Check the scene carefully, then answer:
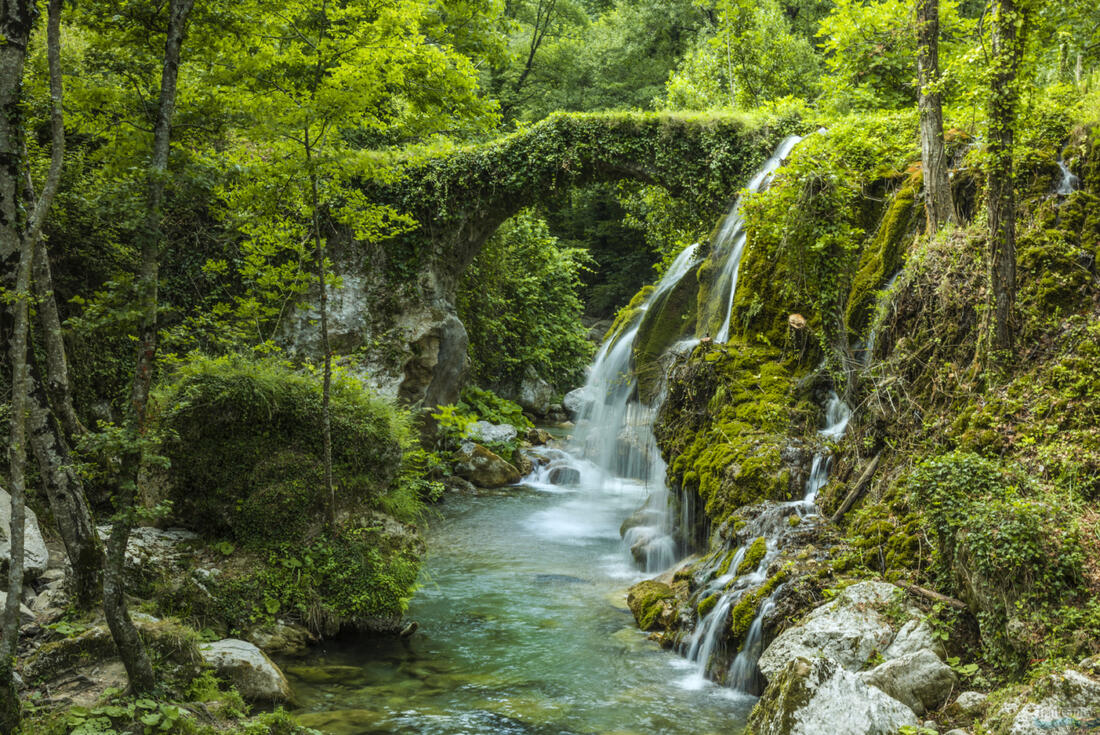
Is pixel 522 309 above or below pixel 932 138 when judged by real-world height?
below

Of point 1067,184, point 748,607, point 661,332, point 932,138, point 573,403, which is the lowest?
point 748,607

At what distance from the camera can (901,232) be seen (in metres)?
8.17

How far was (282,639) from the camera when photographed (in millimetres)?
6445

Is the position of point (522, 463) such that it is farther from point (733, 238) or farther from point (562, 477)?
point (733, 238)

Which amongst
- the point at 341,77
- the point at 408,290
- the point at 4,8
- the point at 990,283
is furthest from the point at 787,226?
the point at 408,290

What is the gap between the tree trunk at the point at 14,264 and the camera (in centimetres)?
368

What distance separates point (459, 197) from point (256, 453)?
343 inches

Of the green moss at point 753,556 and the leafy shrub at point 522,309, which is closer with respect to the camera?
the green moss at point 753,556

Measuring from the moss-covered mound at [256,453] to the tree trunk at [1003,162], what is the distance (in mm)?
6158

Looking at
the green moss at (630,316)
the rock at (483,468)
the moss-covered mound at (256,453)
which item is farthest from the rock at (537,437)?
the moss-covered mound at (256,453)

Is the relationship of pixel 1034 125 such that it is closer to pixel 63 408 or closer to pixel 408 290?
pixel 63 408

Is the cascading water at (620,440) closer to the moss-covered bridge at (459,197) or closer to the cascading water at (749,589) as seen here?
the moss-covered bridge at (459,197)

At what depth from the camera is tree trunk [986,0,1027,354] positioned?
5.88m

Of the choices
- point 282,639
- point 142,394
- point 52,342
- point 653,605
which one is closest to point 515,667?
point 653,605
